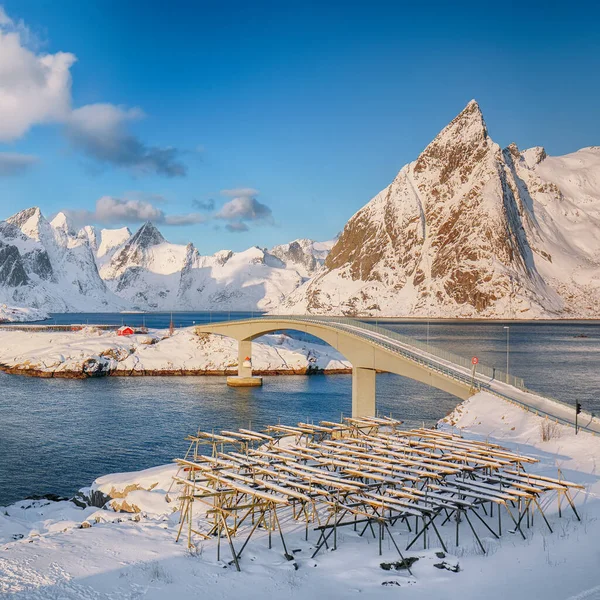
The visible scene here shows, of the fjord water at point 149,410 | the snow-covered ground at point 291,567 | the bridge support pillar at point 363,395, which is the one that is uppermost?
the bridge support pillar at point 363,395

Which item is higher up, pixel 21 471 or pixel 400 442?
pixel 400 442

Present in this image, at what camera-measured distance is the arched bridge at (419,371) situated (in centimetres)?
4559

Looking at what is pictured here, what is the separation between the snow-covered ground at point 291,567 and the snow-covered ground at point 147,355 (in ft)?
278

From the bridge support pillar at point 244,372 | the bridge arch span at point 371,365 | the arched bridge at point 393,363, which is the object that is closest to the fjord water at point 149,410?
the bridge support pillar at point 244,372

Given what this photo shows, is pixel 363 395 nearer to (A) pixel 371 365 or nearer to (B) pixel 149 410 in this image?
(A) pixel 371 365

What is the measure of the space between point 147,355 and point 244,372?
2467 cm

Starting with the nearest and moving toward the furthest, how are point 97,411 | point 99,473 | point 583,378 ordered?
point 99,473
point 97,411
point 583,378

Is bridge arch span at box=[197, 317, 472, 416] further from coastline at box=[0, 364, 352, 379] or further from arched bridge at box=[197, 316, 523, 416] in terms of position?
coastline at box=[0, 364, 352, 379]

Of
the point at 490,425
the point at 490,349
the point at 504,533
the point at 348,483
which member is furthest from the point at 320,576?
the point at 490,349

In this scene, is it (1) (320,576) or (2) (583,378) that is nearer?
(1) (320,576)

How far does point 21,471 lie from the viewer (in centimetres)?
4544

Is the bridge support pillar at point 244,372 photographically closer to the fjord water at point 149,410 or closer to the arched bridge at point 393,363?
the fjord water at point 149,410

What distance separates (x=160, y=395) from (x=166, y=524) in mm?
58765

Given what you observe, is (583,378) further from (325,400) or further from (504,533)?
(504,533)
